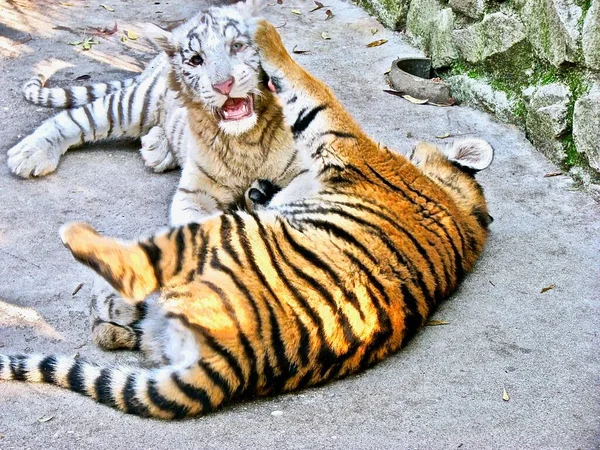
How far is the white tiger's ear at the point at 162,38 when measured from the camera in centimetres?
404

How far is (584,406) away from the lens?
282 centimetres

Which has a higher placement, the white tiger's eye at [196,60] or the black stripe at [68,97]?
the white tiger's eye at [196,60]

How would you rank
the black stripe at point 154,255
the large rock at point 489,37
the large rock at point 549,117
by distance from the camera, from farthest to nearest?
the large rock at point 489,37 < the large rock at point 549,117 < the black stripe at point 154,255

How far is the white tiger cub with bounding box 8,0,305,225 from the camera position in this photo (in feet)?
12.7

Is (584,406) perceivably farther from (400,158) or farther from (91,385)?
(91,385)

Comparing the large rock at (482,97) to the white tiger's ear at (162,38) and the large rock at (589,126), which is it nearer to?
the large rock at (589,126)

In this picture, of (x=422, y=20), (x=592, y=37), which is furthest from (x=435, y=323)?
(x=422, y=20)

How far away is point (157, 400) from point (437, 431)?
2.99 feet

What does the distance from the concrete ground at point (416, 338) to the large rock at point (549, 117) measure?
76 mm

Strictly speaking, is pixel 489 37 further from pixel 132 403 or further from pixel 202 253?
pixel 132 403

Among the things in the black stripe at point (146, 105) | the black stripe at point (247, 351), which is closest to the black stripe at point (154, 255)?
the black stripe at point (247, 351)

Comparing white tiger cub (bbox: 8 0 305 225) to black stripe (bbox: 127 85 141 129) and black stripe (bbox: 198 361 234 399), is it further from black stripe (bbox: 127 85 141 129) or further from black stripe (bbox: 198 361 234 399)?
black stripe (bbox: 198 361 234 399)

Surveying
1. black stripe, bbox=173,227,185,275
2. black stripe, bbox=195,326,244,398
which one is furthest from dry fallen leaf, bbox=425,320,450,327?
black stripe, bbox=173,227,185,275

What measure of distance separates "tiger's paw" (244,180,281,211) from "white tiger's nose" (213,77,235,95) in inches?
20.3
